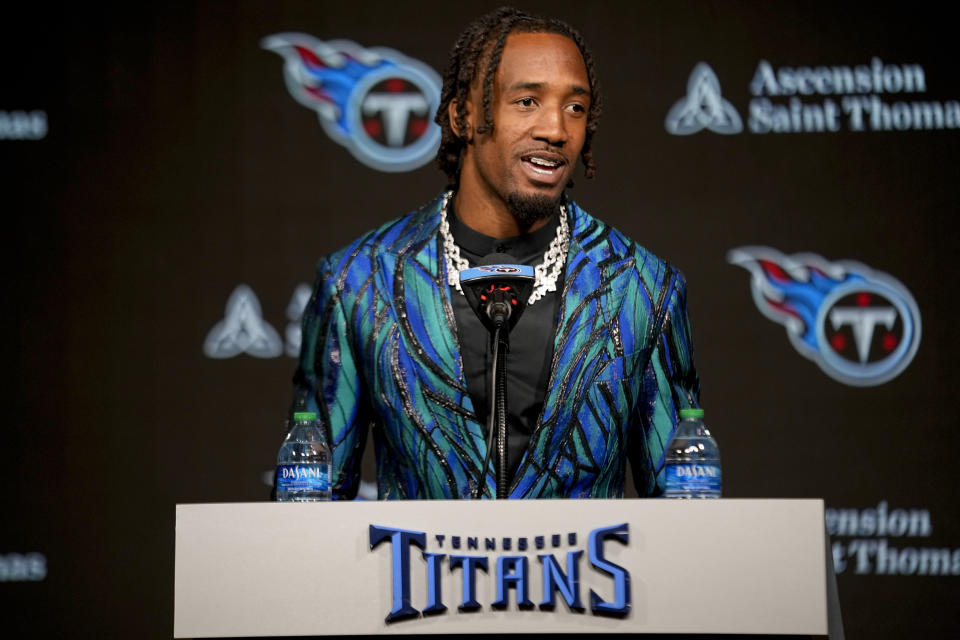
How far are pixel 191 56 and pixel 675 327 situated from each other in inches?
87.5

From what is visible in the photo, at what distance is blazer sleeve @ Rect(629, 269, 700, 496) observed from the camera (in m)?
2.85

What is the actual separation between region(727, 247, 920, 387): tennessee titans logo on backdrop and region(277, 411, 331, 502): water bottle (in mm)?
1977

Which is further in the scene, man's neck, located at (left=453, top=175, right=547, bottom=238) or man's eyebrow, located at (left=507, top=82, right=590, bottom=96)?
man's neck, located at (left=453, top=175, right=547, bottom=238)

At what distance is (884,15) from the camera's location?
4.30 metres

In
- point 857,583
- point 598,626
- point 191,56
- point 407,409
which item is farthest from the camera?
point 191,56

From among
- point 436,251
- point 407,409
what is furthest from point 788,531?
point 436,251

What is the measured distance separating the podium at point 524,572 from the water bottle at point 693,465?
1.10ft

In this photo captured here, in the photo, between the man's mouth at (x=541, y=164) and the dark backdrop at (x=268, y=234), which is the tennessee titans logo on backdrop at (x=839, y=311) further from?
the man's mouth at (x=541, y=164)

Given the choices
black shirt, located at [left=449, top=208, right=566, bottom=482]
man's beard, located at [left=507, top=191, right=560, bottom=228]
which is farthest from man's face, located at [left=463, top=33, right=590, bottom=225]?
black shirt, located at [left=449, top=208, right=566, bottom=482]

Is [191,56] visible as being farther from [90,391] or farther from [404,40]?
[90,391]

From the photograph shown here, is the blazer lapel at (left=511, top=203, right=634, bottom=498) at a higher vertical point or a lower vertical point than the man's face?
lower

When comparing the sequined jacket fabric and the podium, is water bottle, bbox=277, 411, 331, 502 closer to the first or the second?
the sequined jacket fabric

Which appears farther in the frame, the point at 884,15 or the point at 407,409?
the point at 884,15

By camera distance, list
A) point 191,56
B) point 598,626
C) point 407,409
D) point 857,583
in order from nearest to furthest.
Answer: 1. point 598,626
2. point 407,409
3. point 857,583
4. point 191,56
